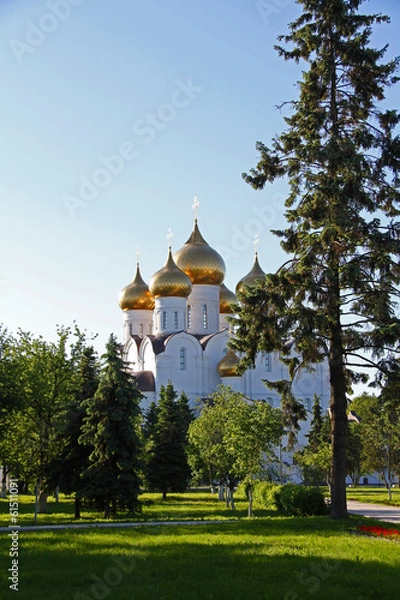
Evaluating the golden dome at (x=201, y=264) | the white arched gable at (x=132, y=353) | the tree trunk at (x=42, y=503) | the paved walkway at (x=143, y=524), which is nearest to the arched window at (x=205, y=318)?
the golden dome at (x=201, y=264)

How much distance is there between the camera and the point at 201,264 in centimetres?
5762

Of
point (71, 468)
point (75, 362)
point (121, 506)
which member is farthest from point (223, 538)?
point (75, 362)

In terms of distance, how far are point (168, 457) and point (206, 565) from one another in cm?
2750

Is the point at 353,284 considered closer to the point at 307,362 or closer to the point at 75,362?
the point at 307,362

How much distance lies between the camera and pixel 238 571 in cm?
964

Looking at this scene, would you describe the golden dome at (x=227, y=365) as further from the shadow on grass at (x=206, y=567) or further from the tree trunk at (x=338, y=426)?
the shadow on grass at (x=206, y=567)

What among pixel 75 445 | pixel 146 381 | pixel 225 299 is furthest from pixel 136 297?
pixel 75 445

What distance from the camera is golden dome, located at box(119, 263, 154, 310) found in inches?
2381

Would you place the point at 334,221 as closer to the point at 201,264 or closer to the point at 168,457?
the point at 168,457

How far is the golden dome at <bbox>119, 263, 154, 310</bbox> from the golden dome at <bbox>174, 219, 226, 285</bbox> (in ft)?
14.4

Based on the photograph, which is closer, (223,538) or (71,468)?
(223,538)

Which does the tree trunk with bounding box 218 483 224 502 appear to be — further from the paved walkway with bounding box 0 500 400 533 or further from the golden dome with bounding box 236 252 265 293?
the golden dome with bounding box 236 252 265 293

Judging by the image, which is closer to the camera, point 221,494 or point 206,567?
point 206,567

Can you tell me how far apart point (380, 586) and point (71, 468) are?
15.2 m
